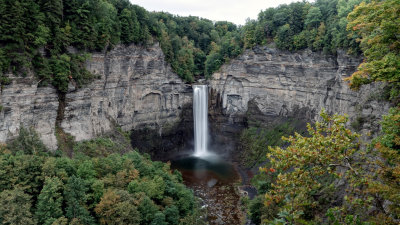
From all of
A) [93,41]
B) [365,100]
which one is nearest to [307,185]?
[365,100]

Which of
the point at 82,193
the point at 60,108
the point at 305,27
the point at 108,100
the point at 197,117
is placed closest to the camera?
the point at 82,193

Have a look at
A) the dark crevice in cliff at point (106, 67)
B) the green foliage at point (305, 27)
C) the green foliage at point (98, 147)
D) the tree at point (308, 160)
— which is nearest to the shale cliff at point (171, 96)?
the dark crevice in cliff at point (106, 67)

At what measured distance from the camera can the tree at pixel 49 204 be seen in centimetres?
1959

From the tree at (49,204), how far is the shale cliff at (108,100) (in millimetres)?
8846

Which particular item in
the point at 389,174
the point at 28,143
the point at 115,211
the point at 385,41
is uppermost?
the point at 385,41

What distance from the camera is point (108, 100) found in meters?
39.1

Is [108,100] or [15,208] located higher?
[108,100]

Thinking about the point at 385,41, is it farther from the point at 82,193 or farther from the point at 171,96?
the point at 171,96

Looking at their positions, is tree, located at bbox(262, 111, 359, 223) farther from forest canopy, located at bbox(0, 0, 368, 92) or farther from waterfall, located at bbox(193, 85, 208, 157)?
waterfall, located at bbox(193, 85, 208, 157)

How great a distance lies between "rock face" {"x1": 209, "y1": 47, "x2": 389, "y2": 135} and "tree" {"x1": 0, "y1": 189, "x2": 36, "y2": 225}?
30361mm

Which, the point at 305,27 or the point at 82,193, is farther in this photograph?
the point at 305,27

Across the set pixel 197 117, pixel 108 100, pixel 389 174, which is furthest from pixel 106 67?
pixel 389 174

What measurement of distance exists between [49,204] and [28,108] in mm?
11507

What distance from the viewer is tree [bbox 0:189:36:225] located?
18.5 m
